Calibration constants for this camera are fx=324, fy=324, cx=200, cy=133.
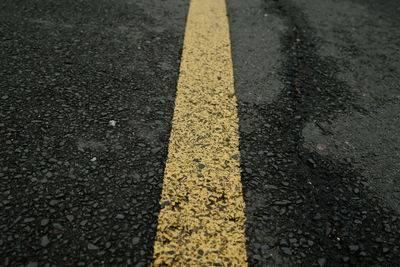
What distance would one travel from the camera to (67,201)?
129 cm

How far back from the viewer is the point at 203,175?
1.46 meters

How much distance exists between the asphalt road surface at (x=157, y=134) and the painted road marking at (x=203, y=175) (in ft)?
0.15

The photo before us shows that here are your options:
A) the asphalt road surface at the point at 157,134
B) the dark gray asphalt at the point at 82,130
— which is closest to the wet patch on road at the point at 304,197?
the asphalt road surface at the point at 157,134

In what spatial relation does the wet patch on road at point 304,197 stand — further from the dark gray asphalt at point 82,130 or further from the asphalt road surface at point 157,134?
Answer: the dark gray asphalt at point 82,130

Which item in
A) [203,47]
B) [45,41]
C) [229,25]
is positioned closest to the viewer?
[45,41]

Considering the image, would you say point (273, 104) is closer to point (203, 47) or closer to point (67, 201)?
point (203, 47)

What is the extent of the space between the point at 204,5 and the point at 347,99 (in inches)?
63.8

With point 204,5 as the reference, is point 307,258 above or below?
below

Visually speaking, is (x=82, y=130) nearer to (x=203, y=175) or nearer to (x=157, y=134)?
(x=157, y=134)

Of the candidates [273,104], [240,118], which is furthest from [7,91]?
[273,104]

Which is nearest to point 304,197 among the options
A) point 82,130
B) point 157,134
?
point 157,134

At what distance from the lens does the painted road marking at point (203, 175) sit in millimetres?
1195

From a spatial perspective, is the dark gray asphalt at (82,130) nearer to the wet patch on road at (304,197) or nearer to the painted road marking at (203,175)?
the painted road marking at (203,175)

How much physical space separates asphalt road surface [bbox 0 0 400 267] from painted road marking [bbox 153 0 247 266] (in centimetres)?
4
